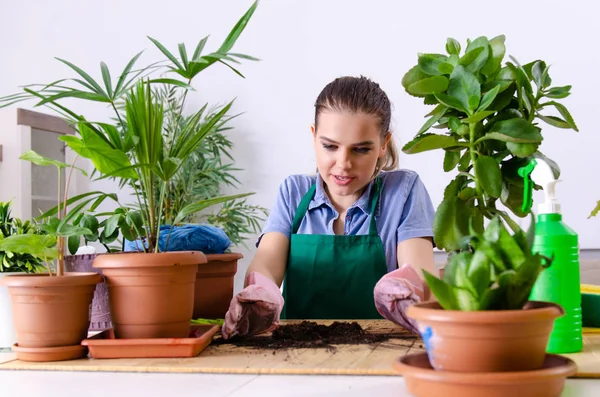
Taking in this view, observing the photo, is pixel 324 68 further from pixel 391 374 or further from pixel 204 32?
pixel 391 374

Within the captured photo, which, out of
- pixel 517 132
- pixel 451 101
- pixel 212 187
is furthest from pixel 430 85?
pixel 212 187

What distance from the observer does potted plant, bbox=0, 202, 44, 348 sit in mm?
1206

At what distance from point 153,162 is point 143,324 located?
0.29 metres

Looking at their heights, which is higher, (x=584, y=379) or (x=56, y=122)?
(x=56, y=122)

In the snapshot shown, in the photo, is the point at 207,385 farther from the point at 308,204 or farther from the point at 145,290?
the point at 308,204

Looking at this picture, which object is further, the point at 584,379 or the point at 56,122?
the point at 56,122

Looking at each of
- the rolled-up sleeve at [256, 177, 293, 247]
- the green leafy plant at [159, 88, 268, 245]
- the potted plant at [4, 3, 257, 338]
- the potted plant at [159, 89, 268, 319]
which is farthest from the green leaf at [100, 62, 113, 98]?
the green leafy plant at [159, 88, 268, 245]

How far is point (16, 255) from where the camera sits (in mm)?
1257

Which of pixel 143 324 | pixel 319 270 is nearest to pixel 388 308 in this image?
pixel 143 324

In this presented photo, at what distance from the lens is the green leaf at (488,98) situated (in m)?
1.06

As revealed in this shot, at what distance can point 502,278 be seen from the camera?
0.72 metres

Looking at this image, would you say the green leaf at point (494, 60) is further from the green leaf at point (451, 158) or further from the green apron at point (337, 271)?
the green apron at point (337, 271)

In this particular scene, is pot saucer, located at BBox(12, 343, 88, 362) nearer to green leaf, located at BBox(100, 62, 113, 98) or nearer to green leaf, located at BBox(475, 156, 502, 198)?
green leaf, located at BBox(100, 62, 113, 98)

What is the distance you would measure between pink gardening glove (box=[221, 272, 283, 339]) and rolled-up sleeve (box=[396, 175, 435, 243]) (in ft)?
2.07
